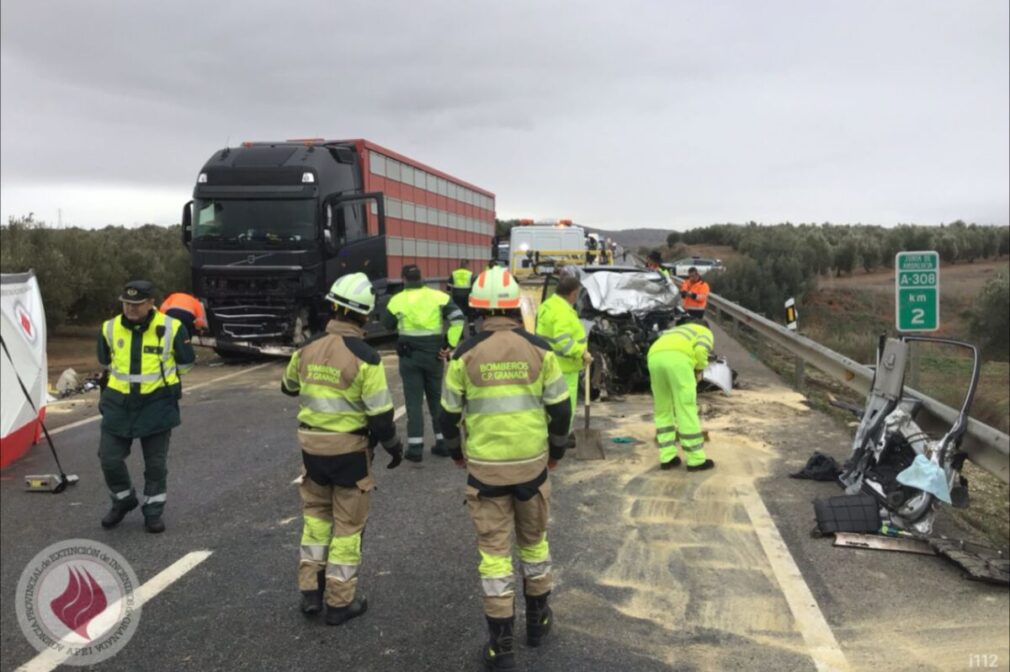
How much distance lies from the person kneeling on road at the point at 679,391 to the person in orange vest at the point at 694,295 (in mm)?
6024

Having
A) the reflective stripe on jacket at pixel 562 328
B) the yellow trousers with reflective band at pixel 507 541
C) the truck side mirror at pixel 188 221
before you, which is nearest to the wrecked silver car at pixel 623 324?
the reflective stripe on jacket at pixel 562 328

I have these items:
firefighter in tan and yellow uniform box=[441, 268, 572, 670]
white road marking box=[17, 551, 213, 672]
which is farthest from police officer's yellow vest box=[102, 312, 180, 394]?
firefighter in tan and yellow uniform box=[441, 268, 572, 670]

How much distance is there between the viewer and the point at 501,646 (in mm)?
3467

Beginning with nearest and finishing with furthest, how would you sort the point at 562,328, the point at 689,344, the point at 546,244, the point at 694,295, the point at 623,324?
1. the point at 689,344
2. the point at 562,328
3. the point at 623,324
4. the point at 694,295
5. the point at 546,244

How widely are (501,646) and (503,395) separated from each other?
3.74 feet

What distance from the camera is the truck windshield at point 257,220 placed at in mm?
12773

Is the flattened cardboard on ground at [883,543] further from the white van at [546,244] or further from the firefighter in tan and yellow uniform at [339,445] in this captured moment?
the white van at [546,244]

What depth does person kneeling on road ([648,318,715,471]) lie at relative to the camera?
21.4ft

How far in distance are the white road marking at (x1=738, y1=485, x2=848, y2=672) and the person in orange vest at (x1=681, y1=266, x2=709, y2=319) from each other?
7.47 metres

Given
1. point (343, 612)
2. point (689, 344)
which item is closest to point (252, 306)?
point (689, 344)

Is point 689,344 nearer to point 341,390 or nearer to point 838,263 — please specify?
A: point 341,390

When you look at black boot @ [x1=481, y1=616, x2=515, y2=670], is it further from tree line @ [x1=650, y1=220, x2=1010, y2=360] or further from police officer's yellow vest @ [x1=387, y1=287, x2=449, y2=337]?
tree line @ [x1=650, y1=220, x2=1010, y2=360]

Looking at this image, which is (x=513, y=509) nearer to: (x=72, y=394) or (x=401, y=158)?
(x=72, y=394)

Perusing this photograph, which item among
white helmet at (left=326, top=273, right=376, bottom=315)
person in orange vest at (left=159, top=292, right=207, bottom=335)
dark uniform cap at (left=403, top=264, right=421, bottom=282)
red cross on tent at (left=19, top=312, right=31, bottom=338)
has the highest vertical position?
dark uniform cap at (left=403, top=264, right=421, bottom=282)
